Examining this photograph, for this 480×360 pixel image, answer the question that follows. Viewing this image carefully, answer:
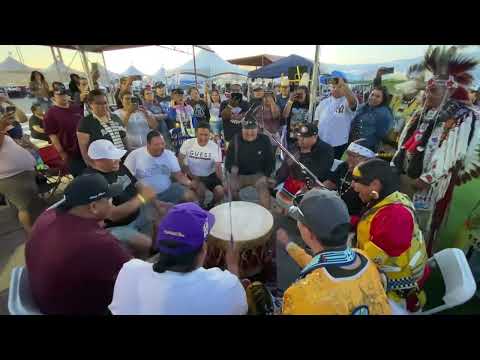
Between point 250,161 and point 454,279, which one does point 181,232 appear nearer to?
point 454,279

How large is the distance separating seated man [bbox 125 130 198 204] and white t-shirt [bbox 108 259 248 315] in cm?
186

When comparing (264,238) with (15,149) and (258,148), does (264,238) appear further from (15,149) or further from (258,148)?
(15,149)

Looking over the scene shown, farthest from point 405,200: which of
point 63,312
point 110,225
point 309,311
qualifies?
point 110,225

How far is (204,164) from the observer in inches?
129

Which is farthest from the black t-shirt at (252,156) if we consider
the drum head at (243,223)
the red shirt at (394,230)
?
the red shirt at (394,230)

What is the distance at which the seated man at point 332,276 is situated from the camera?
0.92 m

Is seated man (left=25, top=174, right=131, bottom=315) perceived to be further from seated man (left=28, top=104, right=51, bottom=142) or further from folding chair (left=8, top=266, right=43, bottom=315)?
seated man (left=28, top=104, right=51, bottom=142)

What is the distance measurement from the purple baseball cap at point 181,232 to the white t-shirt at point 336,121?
317 cm

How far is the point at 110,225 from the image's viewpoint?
7.25ft

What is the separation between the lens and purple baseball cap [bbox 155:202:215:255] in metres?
1.06

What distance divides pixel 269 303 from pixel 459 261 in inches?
40.5

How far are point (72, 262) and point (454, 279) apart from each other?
1898 millimetres

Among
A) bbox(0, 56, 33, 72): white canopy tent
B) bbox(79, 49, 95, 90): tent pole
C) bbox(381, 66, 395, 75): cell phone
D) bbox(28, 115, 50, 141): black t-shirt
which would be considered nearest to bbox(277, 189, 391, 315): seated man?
bbox(381, 66, 395, 75): cell phone

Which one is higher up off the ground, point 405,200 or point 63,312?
point 405,200
